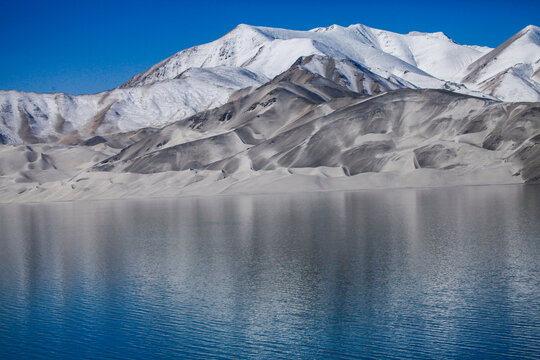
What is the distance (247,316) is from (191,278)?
552 cm

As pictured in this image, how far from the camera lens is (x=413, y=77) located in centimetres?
16588

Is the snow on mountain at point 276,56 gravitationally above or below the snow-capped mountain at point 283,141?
above

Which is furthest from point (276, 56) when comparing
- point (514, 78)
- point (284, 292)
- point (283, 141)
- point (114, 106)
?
point (284, 292)

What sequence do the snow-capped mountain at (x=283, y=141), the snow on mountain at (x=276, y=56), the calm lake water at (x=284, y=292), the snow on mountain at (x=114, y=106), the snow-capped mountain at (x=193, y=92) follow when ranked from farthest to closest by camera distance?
the snow on mountain at (x=276, y=56) < the snow on mountain at (x=114, y=106) < the snow-capped mountain at (x=193, y=92) < the snow-capped mountain at (x=283, y=141) < the calm lake water at (x=284, y=292)

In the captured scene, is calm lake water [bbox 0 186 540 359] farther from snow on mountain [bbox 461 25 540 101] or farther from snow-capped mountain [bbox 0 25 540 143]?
snow on mountain [bbox 461 25 540 101]

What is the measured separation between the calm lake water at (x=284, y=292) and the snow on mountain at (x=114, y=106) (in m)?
100

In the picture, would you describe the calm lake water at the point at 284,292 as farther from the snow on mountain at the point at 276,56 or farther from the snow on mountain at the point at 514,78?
the snow on mountain at the point at 514,78

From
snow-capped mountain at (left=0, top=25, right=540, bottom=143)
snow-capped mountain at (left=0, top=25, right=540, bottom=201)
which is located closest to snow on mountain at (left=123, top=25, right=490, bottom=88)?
snow-capped mountain at (left=0, top=25, right=540, bottom=143)

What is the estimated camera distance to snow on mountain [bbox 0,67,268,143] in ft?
432

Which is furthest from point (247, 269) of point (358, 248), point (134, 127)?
point (134, 127)

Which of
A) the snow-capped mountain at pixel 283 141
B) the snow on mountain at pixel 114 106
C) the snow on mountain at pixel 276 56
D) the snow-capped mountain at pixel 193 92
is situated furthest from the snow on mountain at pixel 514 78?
the snow on mountain at pixel 114 106

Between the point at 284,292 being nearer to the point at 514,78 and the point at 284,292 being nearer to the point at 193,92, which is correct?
the point at 193,92

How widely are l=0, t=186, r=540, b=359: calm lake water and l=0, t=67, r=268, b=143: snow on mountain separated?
100 meters

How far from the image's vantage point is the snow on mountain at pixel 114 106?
131750mm
